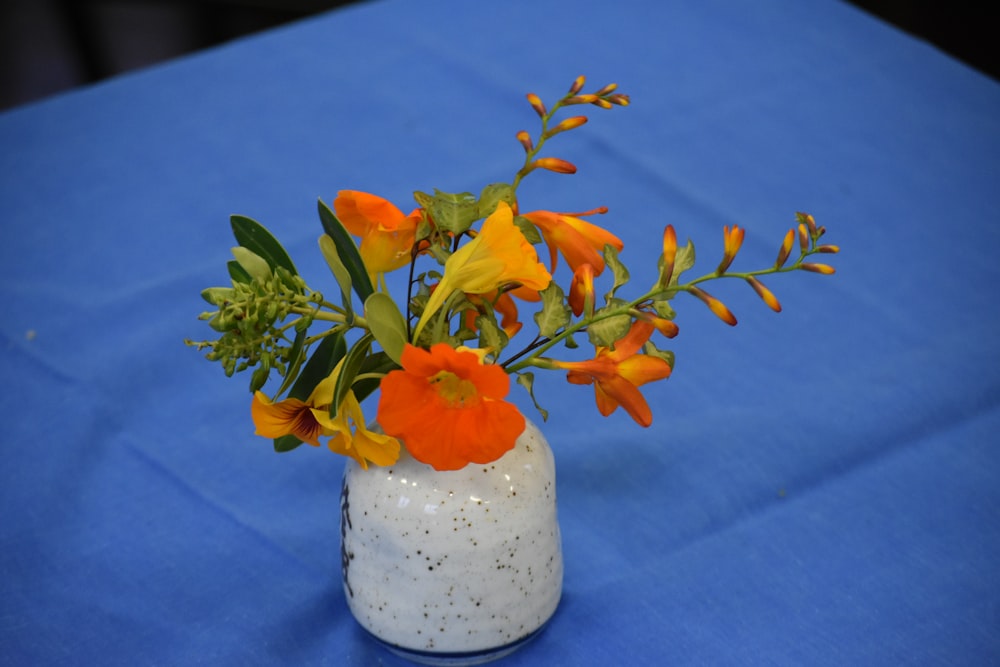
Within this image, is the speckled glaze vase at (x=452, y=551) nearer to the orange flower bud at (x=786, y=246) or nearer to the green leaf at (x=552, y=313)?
the green leaf at (x=552, y=313)

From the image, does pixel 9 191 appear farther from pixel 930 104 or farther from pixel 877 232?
pixel 930 104

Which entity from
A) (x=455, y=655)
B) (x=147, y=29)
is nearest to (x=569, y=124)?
(x=455, y=655)

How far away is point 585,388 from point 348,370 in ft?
1.39

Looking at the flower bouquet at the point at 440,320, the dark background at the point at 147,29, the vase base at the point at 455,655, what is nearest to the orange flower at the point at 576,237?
the flower bouquet at the point at 440,320

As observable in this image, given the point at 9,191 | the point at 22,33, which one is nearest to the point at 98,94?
the point at 9,191

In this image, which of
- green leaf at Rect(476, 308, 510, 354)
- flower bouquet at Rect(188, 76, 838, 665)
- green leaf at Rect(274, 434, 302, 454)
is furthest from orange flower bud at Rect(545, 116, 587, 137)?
green leaf at Rect(274, 434, 302, 454)

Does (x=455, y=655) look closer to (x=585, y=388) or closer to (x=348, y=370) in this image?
(x=348, y=370)

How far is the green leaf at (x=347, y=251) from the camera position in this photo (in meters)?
0.59

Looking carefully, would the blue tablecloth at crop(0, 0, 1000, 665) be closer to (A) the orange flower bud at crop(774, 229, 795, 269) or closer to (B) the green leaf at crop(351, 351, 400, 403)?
(B) the green leaf at crop(351, 351, 400, 403)

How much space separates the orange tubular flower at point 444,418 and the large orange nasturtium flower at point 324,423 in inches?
1.6

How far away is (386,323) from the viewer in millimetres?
597

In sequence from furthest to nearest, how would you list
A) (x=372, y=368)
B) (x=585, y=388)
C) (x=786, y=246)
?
(x=585, y=388) < (x=372, y=368) < (x=786, y=246)

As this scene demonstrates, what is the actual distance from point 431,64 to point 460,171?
0.25 meters

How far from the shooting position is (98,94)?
53.5 inches
